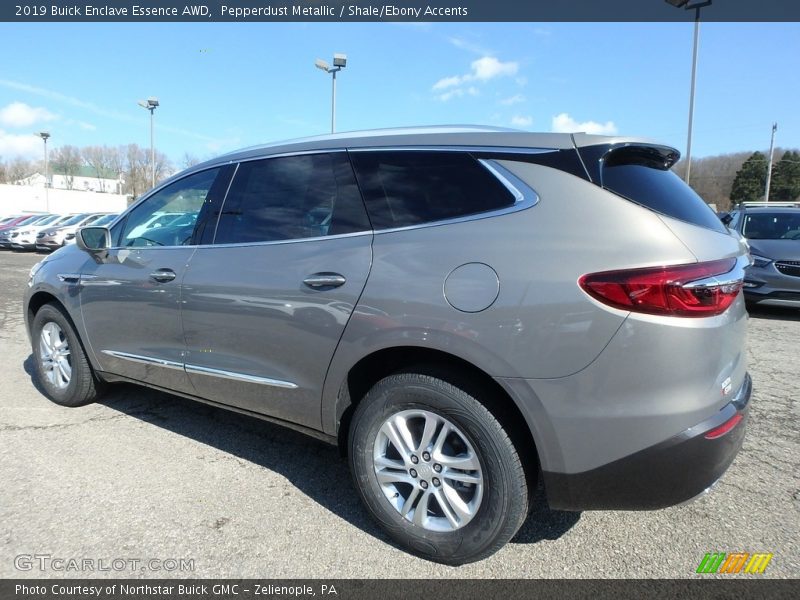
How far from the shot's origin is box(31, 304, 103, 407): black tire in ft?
12.9

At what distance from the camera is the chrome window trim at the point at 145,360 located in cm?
324

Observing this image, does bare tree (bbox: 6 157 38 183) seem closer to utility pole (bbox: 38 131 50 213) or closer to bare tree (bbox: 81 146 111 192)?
bare tree (bbox: 81 146 111 192)

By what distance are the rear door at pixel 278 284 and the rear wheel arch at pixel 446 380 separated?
16cm

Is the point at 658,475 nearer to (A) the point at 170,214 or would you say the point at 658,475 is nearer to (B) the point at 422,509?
(B) the point at 422,509

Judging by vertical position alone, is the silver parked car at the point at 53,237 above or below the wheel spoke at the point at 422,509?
above

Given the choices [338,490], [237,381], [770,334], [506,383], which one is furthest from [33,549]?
[770,334]

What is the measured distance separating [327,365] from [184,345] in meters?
1.12

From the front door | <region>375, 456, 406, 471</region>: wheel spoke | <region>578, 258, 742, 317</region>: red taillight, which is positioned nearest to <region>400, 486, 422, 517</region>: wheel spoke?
<region>375, 456, 406, 471</region>: wheel spoke

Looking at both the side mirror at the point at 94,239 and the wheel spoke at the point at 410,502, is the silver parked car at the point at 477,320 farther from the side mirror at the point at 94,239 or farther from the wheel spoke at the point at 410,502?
the side mirror at the point at 94,239

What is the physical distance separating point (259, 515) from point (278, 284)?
45.2 inches

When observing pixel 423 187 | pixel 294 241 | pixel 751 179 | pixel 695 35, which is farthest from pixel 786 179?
pixel 294 241

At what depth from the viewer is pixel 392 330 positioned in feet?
7.36

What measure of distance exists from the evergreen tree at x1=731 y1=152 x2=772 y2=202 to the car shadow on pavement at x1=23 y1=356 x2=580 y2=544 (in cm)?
7246

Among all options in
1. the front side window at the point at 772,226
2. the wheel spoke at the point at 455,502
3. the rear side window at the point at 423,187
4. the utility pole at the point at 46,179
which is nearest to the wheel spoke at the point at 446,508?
the wheel spoke at the point at 455,502
